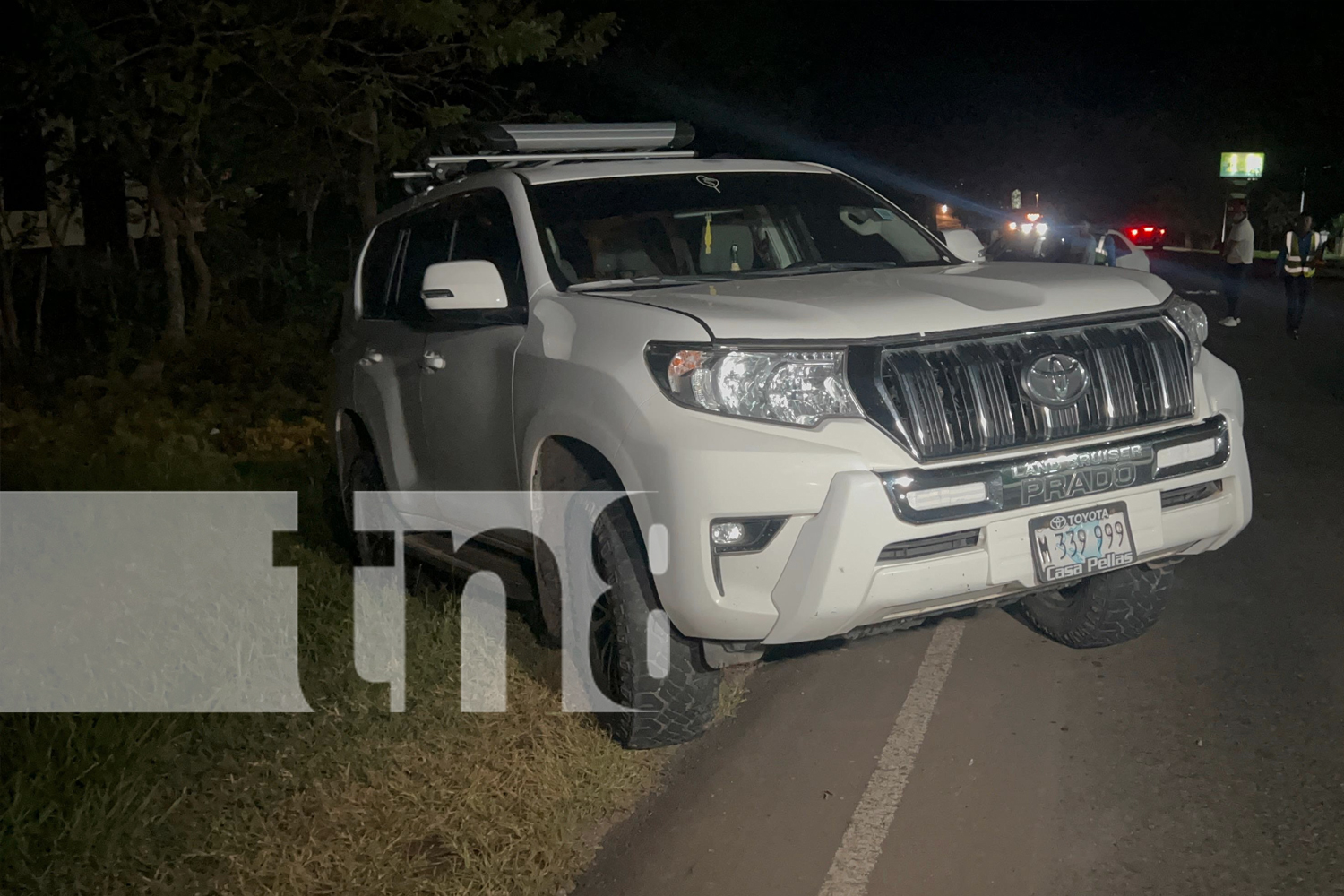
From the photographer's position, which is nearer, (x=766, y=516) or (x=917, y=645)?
(x=766, y=516)

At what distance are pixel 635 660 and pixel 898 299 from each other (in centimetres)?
144

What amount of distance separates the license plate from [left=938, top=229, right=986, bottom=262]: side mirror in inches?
68.9

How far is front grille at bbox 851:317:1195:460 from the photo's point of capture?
14.7 feet

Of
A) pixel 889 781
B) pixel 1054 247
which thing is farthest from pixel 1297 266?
pixel 889 781

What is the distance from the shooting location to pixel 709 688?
503 cm

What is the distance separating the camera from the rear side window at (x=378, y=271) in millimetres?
7191

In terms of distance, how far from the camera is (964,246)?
6195 mm

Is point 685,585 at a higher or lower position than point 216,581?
higher

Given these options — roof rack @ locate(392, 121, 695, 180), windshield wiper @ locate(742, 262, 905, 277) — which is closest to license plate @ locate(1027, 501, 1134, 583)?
windshield wiper @ locate(742, 262, 905, 277)

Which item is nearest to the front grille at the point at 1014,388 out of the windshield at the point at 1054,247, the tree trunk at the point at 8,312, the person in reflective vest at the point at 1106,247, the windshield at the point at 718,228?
the windshield at the point at 718,228

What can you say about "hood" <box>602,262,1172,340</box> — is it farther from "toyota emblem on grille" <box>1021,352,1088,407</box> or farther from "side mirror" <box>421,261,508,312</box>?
"side mirror" <box>421,261,508,312</box>

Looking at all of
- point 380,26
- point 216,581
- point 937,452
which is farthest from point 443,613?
point 380,26

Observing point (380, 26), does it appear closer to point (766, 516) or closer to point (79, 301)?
point (79, 301)

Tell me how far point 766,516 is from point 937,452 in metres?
0.56
